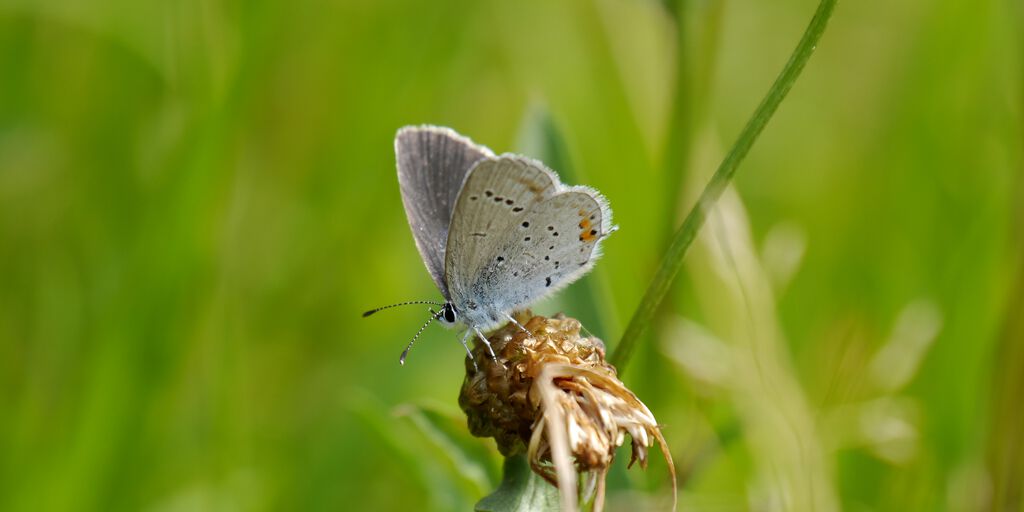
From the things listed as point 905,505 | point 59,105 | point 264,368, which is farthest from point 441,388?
point 59,105

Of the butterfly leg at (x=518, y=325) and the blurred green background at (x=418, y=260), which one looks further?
the blurred green background at (x=418, y=260)

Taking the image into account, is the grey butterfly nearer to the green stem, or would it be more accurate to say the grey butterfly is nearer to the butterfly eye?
the butterfly eye

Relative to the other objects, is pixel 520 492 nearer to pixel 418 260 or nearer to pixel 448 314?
pixel 448 314

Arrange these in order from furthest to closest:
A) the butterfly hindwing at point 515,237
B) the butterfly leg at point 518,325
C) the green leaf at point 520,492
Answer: the butterfly hindwing at point 515,237 < the butterfly leg at point 518,325 < the green leaf at point 520,492

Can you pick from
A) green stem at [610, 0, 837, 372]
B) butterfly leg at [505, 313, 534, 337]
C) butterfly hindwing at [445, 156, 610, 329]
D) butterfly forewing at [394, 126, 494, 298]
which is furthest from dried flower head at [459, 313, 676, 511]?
butterfly forewing at [394, 126, 494, 298]

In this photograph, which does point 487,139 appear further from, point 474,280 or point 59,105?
point 474,280

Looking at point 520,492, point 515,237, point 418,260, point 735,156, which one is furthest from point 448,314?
point 418,260

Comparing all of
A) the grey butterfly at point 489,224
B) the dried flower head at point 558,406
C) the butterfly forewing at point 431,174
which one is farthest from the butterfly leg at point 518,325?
the butterfly forewing at point 431,174

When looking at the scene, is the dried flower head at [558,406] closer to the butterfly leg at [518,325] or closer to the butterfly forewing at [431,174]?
the butterfly leg at [518,325]
